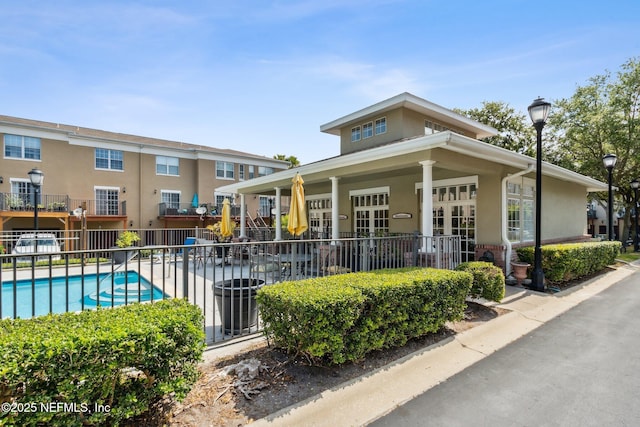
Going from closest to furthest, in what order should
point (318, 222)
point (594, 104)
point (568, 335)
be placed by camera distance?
point (568, 335) → point (318, 222) → point (594, 104)

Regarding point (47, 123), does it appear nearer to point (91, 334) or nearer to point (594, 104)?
point (91, 334)

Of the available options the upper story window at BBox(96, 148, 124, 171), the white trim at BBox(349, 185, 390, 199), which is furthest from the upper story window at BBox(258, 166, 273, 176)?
the white trim at BBox(349, 185, 390, 199)

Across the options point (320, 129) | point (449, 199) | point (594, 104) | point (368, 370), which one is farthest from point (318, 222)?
point (594, 104)

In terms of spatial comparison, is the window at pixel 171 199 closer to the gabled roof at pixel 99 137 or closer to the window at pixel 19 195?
the gabled roof at pixel 99 137

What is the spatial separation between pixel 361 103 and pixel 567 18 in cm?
744

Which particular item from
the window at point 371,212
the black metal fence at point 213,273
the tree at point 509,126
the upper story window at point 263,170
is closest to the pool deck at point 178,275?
the black metal fence at point 213,273

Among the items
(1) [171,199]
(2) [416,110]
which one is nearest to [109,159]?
(1) [171,199]

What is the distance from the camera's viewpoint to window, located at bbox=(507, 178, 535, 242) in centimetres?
959

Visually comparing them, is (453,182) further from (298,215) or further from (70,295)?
(70,295)

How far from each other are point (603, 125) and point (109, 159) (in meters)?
32.4

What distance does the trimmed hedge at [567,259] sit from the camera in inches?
320

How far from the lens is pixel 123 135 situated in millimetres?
25891

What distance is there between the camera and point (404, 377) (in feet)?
11.5

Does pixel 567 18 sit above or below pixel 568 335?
above
